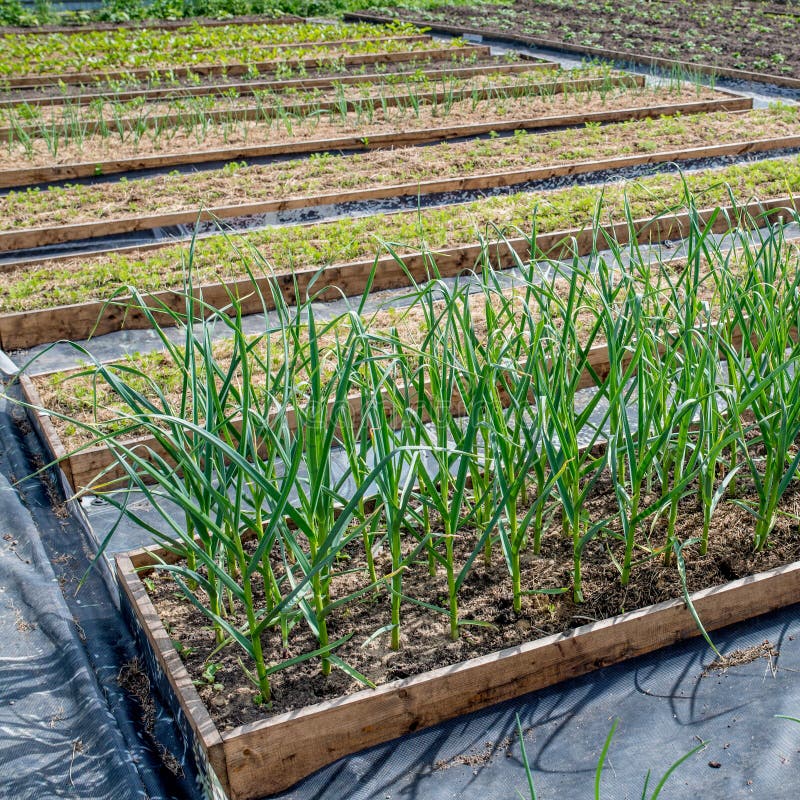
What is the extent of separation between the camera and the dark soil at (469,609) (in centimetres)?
234

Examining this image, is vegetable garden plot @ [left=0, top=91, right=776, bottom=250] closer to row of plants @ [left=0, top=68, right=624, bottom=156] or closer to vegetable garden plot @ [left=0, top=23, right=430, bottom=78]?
row of plants @ [left=0, top=68, right=624, bottom=156]

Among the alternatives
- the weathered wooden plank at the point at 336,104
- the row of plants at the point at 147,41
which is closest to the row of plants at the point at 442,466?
the weathered wooden plank at the point at 336,104

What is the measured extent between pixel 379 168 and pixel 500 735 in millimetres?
5383

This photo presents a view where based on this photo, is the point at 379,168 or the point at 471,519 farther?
the point at 379,168

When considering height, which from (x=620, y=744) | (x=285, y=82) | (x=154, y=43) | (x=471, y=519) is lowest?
(x=620, y=744)

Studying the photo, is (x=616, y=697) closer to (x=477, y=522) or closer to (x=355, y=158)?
(x=477, y=522)

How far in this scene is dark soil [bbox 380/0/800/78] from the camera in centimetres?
1222

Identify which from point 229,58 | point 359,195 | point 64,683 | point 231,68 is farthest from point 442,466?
point 229,58

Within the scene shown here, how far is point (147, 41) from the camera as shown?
1271cm

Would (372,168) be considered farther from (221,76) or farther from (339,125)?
(221,76)

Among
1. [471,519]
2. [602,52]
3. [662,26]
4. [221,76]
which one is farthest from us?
[662,26]

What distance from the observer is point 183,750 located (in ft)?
7.59

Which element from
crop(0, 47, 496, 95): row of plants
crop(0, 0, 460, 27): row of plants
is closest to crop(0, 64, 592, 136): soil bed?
crop(0, 47, 496, 95): row of plants

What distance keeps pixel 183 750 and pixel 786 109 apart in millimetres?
8403
